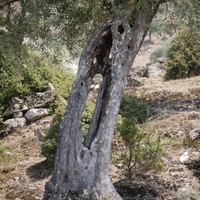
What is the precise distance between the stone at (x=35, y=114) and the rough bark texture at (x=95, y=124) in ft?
20.3

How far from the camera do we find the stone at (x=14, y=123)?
11.3 m

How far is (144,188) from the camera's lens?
6.40 metres

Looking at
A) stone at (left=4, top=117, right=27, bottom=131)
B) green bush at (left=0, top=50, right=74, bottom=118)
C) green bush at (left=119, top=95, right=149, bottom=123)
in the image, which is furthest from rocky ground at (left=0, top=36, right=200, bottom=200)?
green bush at (left=0, top=50, right=74, bottom=118)

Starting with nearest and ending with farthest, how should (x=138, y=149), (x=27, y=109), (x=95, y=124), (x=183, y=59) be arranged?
(x=95, y=124)
(x=138, y=149)
(x=27, y=109)
(x=183, y=59)

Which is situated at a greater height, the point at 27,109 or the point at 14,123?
the point at 27,109

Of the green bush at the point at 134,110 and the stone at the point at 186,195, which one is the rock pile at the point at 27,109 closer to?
the green bush at the point at 134,110

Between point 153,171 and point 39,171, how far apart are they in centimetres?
241

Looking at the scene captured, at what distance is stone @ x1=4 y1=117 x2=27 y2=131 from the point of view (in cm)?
1127

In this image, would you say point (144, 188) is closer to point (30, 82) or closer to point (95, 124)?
point (95, 124)

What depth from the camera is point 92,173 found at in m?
5.12

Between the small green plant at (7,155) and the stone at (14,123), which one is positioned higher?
the stone at (14,123)

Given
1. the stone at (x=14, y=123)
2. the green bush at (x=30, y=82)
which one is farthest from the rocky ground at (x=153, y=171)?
the green bush at (x=30, y=82)

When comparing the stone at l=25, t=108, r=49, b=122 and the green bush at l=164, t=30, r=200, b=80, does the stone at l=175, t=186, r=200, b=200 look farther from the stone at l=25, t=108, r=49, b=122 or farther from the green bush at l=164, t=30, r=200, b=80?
the green bush at l=164, t=30, r=200, b=80

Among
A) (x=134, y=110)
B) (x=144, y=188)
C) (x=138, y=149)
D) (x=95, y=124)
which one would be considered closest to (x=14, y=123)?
(x=134, y=110)
